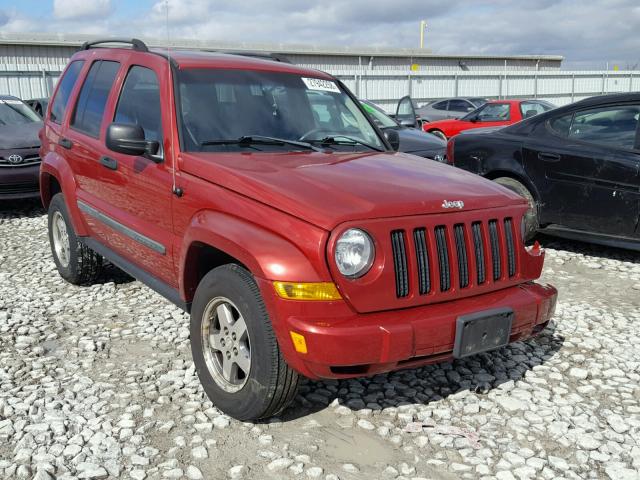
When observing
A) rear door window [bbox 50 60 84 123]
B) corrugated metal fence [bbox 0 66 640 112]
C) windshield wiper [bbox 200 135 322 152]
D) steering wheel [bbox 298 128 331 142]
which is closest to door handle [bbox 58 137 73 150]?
rear door window [bbox 50 60 84 123]

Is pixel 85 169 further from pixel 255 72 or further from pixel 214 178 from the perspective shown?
Result: pixel 214 178

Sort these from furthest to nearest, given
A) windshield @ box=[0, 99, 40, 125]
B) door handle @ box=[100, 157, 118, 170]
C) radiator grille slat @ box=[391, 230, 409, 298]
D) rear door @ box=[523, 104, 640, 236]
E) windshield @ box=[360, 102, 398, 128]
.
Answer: windshield @ box=[0, 99, 40, 125], windshield @ box=[360, 102, 398, 128], rear door @ box=[523, 104, 640, 236], door handle @ box=[100, 157, 118, 170], radiator grille slat @ box=[391, 230, 409, 298]

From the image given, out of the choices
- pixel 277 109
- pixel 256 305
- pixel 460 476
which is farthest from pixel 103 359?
pixel 460 476

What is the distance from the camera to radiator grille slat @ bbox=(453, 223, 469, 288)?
3.40 metres

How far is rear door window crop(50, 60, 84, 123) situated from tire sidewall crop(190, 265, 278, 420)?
9.70ft

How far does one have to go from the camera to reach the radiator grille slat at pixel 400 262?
319cm

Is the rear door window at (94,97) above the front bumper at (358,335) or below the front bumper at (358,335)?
above

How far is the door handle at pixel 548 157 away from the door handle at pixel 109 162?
443 cm

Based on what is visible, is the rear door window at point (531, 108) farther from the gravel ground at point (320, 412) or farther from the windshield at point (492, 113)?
the gravel ground at point (320, 412)

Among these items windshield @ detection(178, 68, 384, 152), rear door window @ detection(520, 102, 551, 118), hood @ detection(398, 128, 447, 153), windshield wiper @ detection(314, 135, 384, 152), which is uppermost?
windshield @ detection(178, 68, 384, 152)

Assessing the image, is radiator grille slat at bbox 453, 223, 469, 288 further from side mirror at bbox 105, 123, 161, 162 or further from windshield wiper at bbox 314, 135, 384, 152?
side mirror at bbox 105, 123, 161, 162

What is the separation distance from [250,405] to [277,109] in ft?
6.48

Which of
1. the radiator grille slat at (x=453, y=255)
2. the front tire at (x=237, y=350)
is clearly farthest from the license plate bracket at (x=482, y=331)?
the front tire at (x=237, y=350)

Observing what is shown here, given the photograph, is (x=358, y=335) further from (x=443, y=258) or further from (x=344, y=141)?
(x=344, y=141)
